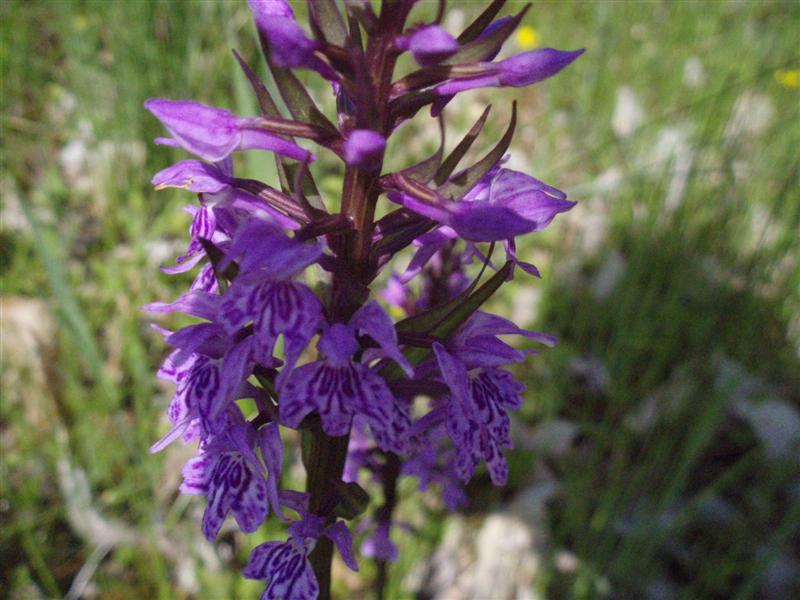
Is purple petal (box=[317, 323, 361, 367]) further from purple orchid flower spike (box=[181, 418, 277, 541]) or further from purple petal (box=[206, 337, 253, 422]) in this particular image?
purple orchid flower spike (box=[181, 418, 277, 541])

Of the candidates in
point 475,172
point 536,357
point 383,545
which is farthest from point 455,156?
point 536,357

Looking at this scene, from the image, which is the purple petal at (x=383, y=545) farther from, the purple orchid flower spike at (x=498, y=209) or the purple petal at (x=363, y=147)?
the purple petal at (x=363, y=147)

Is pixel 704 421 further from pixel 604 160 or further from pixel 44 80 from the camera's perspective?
pixel 44 80

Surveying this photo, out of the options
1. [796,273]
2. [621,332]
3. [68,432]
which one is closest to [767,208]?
[796,273]

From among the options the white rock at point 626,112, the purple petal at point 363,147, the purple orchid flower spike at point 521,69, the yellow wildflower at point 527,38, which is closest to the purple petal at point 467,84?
the purple orchid flower spike at point 521,69

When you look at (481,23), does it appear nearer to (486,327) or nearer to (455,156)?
(455,156)

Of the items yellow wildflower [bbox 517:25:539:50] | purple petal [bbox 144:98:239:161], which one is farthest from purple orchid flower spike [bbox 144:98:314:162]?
yellow wildflower [bbox 517:25:539:50]
